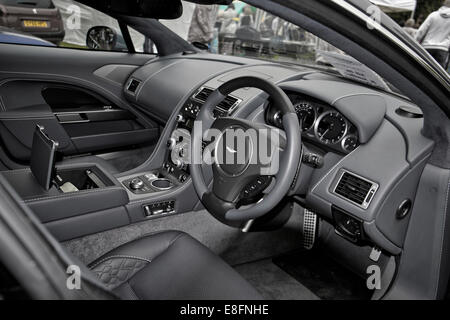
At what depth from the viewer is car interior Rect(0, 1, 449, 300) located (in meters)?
1.39

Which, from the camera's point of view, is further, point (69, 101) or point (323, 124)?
point (69, 101)

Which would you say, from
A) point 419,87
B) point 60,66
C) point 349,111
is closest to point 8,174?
point 60,66

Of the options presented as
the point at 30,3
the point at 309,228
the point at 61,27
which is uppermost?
the point at 30,3

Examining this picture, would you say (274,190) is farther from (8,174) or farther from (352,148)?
(8,174)

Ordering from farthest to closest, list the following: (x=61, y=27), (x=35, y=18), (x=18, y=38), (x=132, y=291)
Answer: (x=61, y=27), (x=35, y=18), (x=18, y=38), (x=132, y=291)

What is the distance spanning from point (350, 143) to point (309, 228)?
693 millimetres

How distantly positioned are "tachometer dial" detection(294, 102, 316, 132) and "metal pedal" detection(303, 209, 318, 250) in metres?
0.57

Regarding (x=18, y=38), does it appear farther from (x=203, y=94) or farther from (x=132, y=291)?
(x=132, y=291)

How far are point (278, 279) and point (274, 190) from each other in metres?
1.03

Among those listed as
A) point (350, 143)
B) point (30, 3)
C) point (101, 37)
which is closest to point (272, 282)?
point (350, 143)

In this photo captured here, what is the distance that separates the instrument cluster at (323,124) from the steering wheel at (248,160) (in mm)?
365

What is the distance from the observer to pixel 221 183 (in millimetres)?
1427

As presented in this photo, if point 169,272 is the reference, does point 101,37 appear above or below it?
above

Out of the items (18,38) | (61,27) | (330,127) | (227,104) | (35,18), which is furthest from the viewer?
(61,27)
